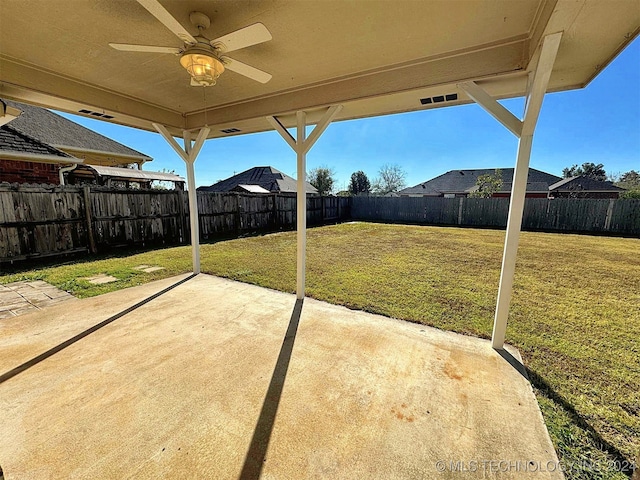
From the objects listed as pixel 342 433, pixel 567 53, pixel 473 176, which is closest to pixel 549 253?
pixel 567 53

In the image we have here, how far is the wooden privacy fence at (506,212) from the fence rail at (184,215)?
0.09ft

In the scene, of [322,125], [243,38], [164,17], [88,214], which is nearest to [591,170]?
[322,125]

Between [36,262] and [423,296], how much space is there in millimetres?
7165

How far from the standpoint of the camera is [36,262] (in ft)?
17.0

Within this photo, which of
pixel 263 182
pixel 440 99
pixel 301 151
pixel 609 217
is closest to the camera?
pixel 440 99

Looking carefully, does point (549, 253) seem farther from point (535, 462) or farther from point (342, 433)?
point (342, 433)

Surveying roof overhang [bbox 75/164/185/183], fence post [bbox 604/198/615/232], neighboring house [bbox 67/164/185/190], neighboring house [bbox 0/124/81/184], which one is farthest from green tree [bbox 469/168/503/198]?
neighboring house [bbox 0/124/81/184]

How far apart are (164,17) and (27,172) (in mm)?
8686

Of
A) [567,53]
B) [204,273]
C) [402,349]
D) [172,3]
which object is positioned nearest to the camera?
[172,3]

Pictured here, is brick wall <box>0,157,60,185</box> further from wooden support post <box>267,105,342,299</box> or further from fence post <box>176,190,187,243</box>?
wooden support post <box>267,105,342,299</box>

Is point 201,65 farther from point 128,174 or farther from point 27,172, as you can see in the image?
point 128,174

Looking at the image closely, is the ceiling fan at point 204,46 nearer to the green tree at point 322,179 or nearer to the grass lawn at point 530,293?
the grass lawn at point 530,293

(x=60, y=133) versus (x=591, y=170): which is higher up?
(x=591, y=170)

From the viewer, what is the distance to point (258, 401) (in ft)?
5.81
